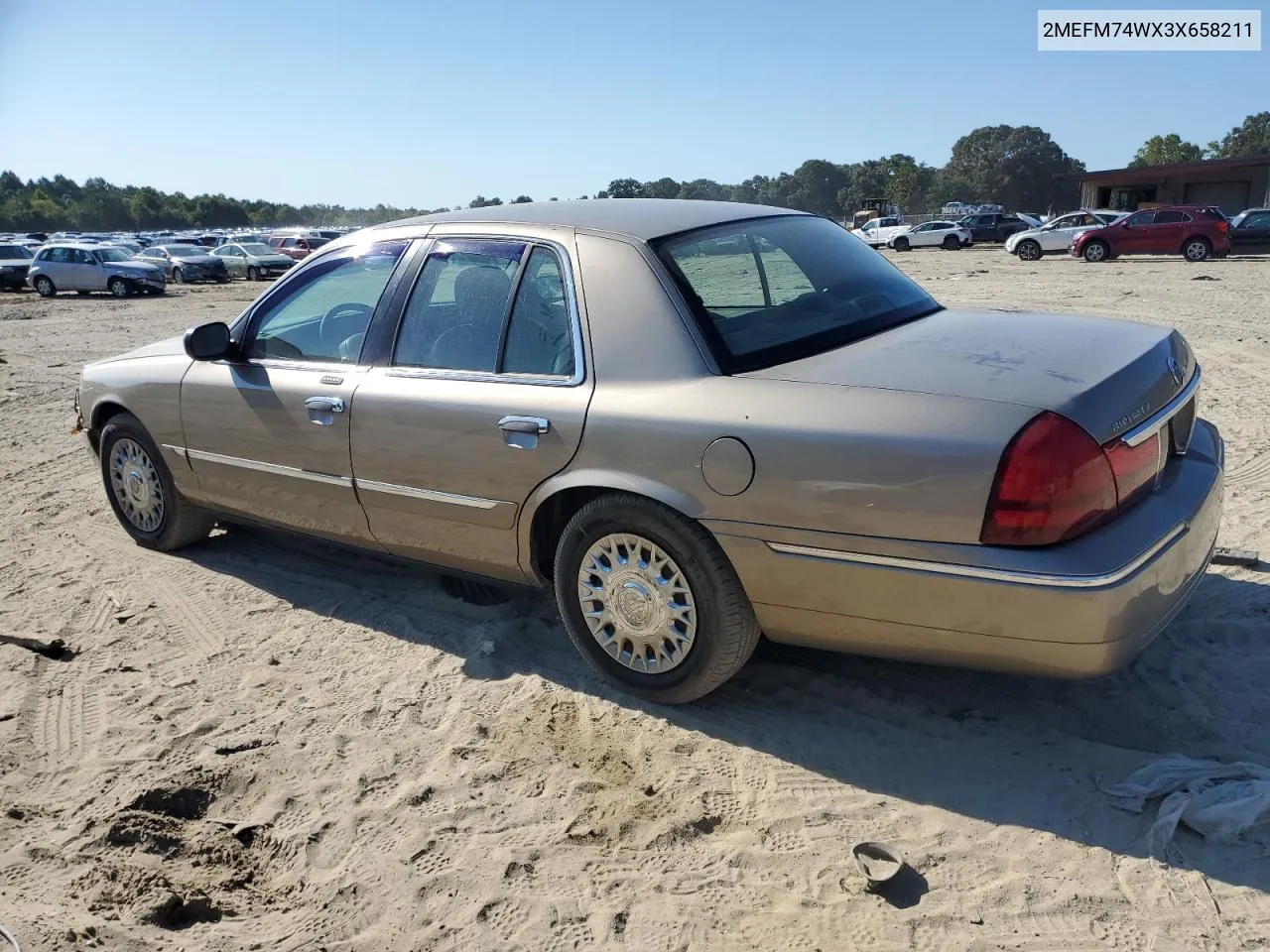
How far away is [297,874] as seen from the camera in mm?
2838

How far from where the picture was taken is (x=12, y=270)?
1206 inches

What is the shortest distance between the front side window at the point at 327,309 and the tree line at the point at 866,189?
7975 cm

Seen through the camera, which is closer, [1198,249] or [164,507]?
[164,507]

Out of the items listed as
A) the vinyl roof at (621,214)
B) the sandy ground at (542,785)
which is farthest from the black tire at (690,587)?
the vinyl roof at (621,214)

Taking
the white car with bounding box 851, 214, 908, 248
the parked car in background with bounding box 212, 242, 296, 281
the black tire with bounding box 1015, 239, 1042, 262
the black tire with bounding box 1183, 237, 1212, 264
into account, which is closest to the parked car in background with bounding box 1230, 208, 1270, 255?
the black tire with bounding box 1183, 237, 1212, 264

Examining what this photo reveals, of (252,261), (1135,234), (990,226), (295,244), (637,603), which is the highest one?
Result: (295,244)

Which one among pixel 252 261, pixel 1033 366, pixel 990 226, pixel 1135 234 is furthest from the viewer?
pixel 990 226

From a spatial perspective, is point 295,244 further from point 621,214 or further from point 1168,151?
point 1168,151

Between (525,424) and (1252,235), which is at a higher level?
(1252,235)

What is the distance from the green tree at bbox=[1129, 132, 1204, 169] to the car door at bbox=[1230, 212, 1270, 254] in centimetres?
7971

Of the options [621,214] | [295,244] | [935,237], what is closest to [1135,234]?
[935,237]

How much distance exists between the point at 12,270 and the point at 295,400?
3192 centimetres

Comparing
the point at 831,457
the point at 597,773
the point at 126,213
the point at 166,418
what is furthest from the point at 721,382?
the point at 126,213

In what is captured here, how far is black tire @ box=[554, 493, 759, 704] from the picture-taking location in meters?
3.23
